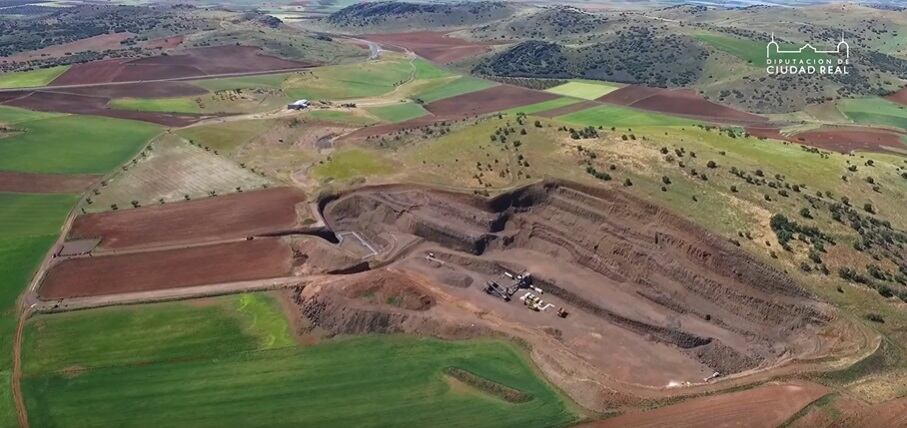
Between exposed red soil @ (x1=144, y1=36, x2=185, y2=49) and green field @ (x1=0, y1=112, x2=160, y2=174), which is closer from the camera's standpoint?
green field @ (x1=0, y1=112, x2=160, y2=174)

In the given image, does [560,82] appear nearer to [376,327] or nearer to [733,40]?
[733,40]

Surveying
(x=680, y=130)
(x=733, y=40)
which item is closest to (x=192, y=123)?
(x=680, y=130)

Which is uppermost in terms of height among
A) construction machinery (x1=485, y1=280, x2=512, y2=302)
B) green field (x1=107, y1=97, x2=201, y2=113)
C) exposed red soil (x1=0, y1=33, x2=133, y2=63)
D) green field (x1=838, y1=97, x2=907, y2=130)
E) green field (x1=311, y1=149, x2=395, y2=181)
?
exposed red soil (x1=0, y1=33, x2=133, y2=63)

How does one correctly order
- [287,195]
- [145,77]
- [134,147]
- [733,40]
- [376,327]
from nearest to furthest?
1. [376,327]
2. [287,195]
3. [134,147]
4. [145,77]
5. [733,40]

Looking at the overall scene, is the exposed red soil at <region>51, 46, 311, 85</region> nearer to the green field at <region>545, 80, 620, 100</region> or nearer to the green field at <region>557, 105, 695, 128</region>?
the green field at <region>545, 80, 620, 100</region>

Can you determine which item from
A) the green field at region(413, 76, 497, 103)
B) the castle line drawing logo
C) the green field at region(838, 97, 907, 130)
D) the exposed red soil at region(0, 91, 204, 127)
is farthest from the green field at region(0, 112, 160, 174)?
the castle line drawing logo

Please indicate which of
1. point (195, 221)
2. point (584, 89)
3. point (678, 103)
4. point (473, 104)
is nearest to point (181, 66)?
point (473, 104)

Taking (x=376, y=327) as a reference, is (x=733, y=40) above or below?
above
